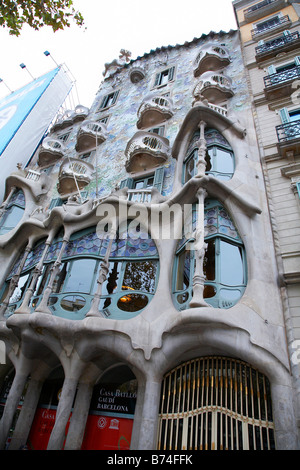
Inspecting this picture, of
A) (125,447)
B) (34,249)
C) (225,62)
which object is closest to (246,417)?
(125,447)

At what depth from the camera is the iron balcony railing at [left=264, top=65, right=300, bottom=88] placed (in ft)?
39.5

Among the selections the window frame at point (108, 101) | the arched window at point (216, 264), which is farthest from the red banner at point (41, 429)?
the window frame at point (108, 101)

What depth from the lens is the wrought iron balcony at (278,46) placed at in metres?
13.6

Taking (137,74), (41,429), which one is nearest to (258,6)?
(137,74)

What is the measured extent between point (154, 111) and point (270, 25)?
8.46 m

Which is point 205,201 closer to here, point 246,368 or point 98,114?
point 246,368

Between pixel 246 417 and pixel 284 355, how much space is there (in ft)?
5.32

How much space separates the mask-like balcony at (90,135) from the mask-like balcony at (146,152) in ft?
15.5

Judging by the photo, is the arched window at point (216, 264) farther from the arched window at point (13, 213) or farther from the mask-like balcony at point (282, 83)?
the arched window at point (13, 213)

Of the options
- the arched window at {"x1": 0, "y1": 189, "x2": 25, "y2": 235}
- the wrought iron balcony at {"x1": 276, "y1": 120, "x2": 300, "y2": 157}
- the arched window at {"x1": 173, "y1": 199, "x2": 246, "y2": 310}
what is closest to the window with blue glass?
the arched window at {"x1": 173, "y1": 199, "x2": 246, "y2": 310}

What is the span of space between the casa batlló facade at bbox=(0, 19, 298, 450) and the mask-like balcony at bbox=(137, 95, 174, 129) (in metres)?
2.22

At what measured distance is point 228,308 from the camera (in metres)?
7.32

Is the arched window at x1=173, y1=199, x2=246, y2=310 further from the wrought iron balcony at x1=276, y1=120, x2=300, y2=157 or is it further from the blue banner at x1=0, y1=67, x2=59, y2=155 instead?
the blue banner at x1=0, y1=67, x2=59, y2=155

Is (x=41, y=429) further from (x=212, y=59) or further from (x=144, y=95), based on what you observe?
(x=212, y=59)
